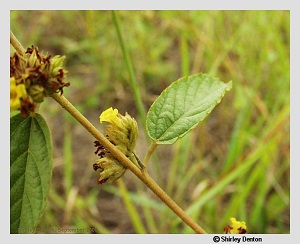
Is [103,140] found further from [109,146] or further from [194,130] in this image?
[194,130]

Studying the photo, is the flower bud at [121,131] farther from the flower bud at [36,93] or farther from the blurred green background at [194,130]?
the blurred green background at [194,130]

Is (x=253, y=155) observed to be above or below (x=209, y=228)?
above

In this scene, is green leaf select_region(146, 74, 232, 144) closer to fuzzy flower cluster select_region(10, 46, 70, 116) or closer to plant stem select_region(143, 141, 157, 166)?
plant stem select_region(143, 141, 157, 166)

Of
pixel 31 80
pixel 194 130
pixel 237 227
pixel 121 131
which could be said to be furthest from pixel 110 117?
pixel 194 130

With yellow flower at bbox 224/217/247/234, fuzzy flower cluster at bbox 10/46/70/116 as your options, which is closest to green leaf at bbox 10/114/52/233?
fuzzy flower cluster at bbox 10/46/70/116
